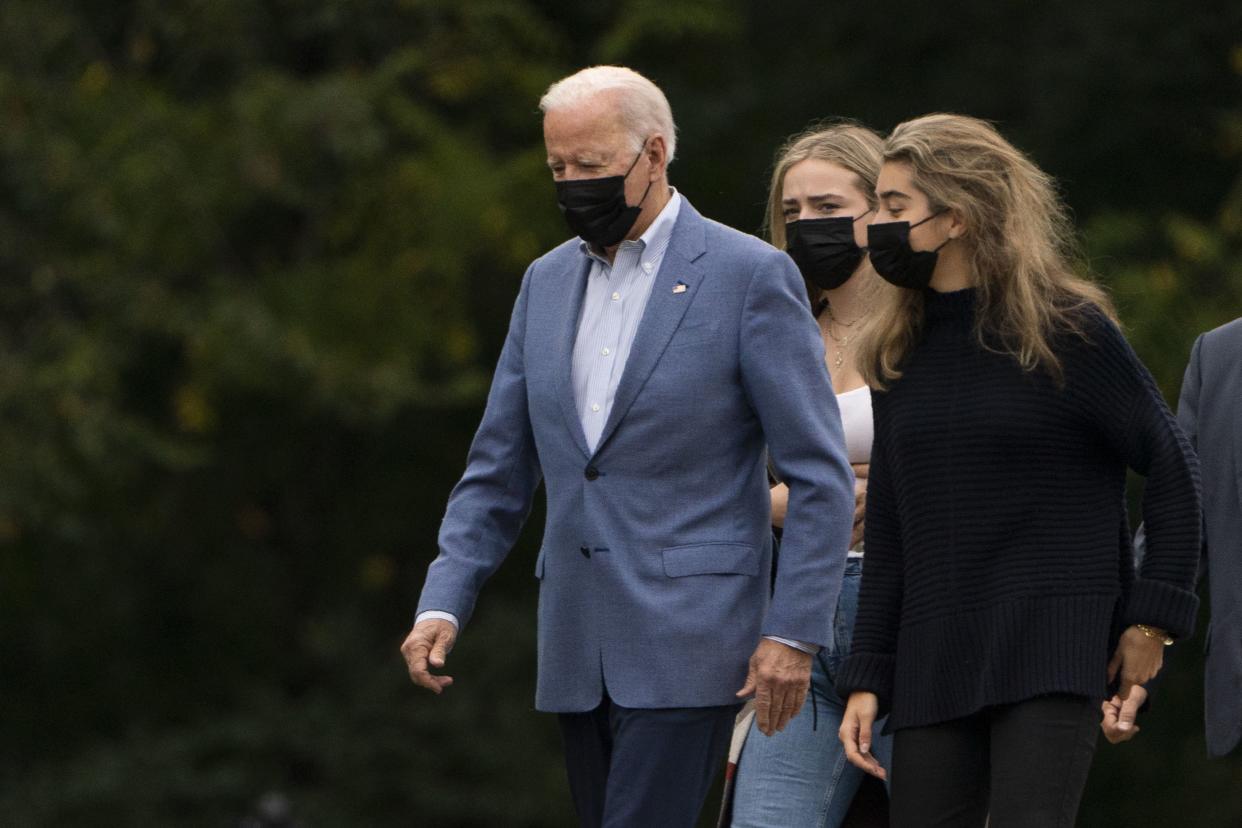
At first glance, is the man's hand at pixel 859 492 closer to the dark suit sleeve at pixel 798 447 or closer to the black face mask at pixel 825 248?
the black face mask at pixel 825 248

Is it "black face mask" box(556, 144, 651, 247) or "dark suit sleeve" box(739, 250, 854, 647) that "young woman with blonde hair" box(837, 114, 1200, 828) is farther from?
"black face mask" box(556, 144, 651, 247)

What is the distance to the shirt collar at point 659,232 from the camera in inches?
157

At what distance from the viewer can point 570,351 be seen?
13.0 feet

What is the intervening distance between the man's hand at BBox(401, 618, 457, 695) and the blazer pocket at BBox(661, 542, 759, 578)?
1.20ft

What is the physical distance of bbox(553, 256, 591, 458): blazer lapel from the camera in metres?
3.90

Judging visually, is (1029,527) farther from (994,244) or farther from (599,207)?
(599,207)

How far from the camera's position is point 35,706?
14508 mm

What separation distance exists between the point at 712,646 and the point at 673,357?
17.9 inches

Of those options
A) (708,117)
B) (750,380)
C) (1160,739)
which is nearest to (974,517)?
(750,380)

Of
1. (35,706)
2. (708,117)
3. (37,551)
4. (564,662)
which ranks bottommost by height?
(35,706)

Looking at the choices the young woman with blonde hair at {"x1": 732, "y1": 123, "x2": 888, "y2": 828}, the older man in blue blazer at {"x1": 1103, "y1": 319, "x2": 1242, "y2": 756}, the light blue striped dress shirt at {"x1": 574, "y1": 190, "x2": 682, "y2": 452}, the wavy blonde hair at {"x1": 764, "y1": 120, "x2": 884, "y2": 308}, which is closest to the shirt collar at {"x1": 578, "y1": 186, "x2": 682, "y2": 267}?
the light blue striped dress shirt at {"x1": 574, "y1": 190, "x2": 682, "y2": 452}

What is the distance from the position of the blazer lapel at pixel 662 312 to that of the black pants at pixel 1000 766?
2.21 feet

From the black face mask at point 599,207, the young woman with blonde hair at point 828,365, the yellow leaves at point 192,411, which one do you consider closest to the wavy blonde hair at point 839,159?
the young woman with blonde hair at point 828,365

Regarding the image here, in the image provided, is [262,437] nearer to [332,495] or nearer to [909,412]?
[332,495]
